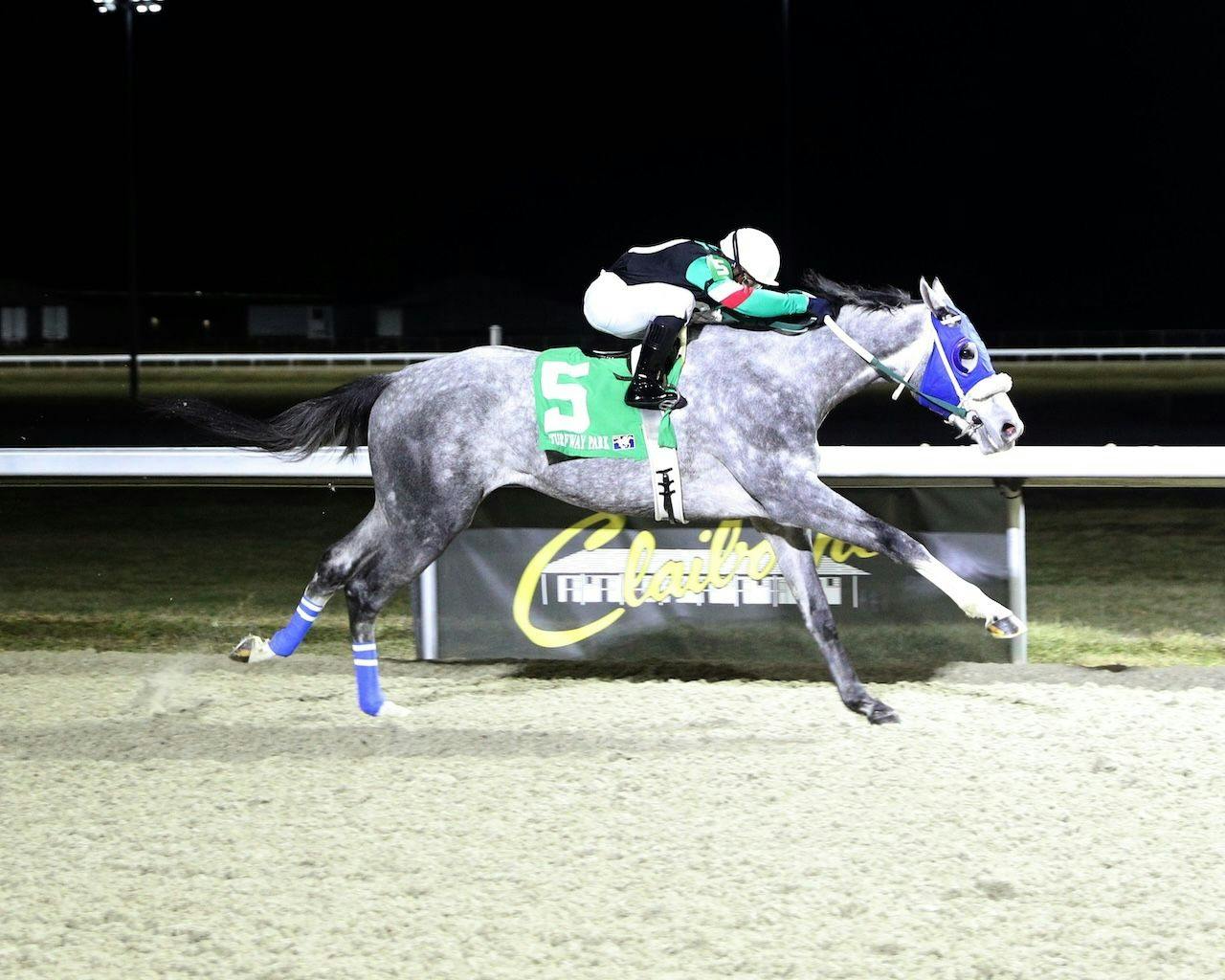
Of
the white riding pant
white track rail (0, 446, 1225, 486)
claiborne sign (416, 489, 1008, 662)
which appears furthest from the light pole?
the white riding pant

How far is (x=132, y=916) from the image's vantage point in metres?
3.38

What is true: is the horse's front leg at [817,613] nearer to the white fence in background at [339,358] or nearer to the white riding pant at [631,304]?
the white riding pant at [631,304]

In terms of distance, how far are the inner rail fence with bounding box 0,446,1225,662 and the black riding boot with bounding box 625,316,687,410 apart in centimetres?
113

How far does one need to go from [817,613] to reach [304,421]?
2.01 metres

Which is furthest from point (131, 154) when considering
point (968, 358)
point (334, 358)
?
point (968, 358)

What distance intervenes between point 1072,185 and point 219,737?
6006 cm

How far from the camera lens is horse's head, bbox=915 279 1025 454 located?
481 centimetres

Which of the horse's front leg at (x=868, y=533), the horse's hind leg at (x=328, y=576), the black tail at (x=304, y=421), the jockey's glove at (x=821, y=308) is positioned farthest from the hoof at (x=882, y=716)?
the black tail at (x=304, y=421)

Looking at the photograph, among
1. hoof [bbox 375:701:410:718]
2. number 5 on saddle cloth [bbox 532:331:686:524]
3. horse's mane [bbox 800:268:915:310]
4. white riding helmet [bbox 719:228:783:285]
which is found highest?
white riding helmet [bbox 719:228:783:285]

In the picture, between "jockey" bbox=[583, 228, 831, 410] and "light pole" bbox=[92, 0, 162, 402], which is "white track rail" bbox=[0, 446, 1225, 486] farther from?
"light pole" bbox=[92, 0, 162, 402]

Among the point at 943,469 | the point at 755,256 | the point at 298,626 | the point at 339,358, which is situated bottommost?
the point at 298,626

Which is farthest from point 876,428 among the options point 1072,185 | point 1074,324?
point 1072,185

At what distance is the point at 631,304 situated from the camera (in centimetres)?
509

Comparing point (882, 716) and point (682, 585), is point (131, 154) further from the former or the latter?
point (882, 716)
